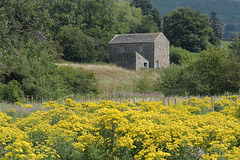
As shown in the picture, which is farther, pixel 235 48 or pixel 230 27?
pixel 230 27

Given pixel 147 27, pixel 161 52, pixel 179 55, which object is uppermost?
pixel 147 27

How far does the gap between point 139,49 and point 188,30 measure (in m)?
25.8

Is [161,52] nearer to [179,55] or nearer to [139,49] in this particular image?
[139,49]

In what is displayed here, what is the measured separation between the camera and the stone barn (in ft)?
157

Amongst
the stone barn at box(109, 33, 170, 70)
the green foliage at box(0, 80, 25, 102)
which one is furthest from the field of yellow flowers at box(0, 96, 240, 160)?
the stone barn at box(109, 33, 170, 70)

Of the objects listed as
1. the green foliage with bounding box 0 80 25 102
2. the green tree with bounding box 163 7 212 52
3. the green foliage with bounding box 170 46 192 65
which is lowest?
the green foliage with bounding box 0 80 25 102

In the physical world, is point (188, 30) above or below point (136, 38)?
above

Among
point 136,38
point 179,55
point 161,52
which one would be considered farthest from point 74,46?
point 179,55

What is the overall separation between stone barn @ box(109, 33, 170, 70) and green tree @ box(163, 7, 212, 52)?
828 inches

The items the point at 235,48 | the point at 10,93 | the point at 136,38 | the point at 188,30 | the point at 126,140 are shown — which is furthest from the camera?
the point at 188,30

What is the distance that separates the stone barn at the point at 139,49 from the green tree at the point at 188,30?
21025mm

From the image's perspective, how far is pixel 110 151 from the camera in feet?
20.8

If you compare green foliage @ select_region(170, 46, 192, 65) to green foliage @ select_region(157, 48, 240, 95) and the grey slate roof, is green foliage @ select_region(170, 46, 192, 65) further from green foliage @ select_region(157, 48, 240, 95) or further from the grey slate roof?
green foliage @ select_region(157, 48, 240, 95)

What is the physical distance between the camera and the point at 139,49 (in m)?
48.8
